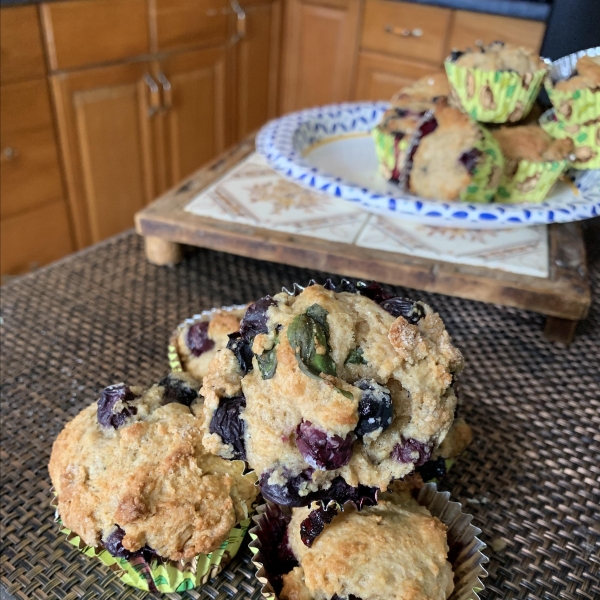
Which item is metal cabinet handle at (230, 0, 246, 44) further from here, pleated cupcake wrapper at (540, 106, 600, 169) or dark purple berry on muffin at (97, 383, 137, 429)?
dark purple berry on muffin at (97, 383, 137, 429)

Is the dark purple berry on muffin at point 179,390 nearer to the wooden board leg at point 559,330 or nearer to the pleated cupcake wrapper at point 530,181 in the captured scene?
the wooden board leg at point 559,330

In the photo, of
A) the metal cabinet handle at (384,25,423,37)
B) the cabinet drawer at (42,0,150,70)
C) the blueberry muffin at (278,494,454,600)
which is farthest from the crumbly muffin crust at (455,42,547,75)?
the metal cabinet handle at (384,25,423,37)

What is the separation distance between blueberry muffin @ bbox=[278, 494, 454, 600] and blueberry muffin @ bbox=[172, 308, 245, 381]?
0.74 feet

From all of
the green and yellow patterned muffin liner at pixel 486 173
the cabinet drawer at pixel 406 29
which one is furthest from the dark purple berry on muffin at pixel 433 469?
the cabinet drawer at pixel 406 29

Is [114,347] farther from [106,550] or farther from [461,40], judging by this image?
[461,40]

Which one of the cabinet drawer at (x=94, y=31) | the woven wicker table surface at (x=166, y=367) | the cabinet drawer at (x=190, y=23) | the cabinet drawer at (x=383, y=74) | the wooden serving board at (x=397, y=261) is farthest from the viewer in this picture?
the cabinet drawer at (x=383, y=74)

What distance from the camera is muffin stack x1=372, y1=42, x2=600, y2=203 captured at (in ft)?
3.39

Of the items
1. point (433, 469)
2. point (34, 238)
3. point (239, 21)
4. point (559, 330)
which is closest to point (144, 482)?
point (433, 469)

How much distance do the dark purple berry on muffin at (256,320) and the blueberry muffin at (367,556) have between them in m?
0.17

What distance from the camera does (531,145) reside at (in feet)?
3.55

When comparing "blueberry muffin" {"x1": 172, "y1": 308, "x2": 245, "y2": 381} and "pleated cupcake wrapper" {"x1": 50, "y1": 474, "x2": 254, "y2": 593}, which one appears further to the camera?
"blueberry muffin" {"x1": 172, "y1": 308, "x2": 245, "y2": 381}

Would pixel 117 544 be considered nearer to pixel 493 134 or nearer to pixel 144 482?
pixel 144 482

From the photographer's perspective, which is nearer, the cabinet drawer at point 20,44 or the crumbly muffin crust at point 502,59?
the crumbly muffin crust at point 502,59

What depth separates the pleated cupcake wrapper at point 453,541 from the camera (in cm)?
54
